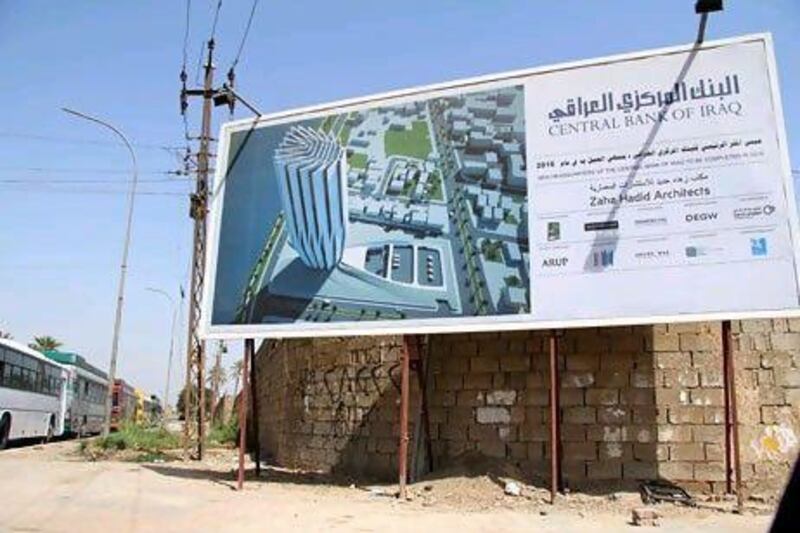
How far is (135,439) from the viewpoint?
72.9 feet

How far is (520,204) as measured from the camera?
1079cm

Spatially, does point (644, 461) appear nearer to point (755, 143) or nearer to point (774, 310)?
point (774, 310)

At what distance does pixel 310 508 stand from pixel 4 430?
1569 cm

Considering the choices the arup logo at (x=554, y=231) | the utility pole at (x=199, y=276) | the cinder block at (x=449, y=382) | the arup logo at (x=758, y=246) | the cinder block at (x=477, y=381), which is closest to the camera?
the arup logo at (x=758, y=246)

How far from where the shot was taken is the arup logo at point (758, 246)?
948 cm

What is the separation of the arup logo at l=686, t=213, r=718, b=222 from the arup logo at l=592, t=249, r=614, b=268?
1038mm

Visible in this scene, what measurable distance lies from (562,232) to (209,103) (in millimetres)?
12634

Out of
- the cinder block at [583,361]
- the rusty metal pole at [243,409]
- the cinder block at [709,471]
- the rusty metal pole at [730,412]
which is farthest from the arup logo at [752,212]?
the rusty metal pole at [243,409]

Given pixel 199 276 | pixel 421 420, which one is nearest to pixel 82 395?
pixel 199 276

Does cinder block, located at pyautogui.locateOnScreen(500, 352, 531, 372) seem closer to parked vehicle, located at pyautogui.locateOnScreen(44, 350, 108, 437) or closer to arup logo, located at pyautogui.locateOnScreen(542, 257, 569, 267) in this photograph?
arup logo, located at pyautogui.locateOnScreen(542, 257, 569, 267)

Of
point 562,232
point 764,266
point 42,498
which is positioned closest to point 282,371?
point 42,498

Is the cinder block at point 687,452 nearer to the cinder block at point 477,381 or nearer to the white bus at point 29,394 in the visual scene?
the cinder block at point 477,381

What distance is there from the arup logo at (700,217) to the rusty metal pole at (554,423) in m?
2.28

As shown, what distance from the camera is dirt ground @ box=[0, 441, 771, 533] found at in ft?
28.0
